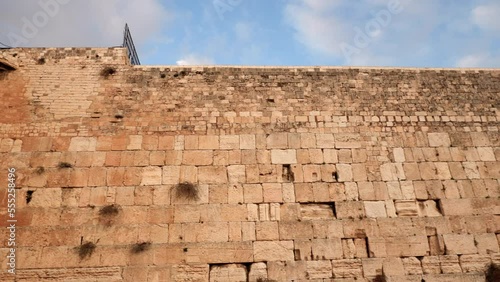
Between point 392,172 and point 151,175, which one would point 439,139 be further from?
point 151,175

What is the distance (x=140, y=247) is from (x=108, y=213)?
0.93m

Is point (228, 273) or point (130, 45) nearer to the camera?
point (228, 273)

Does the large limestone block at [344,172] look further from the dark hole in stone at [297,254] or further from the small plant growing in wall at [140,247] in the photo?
the small plant growing in wall at [140,247]

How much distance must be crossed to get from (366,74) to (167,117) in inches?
188

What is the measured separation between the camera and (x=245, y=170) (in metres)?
6.98

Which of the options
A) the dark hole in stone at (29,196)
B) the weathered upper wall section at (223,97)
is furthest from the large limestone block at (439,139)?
the dark hole in stone at (29,196)

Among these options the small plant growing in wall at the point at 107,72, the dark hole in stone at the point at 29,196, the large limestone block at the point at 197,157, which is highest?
the small plant growing in wall at the point at 107,72

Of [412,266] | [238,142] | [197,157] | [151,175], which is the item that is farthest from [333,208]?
[151,175]

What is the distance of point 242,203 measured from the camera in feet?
21.9

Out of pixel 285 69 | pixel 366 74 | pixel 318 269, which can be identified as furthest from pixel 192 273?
pixel 366 74

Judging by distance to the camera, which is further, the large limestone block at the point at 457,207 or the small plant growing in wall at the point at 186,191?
the large limestone block at the point at 457,207

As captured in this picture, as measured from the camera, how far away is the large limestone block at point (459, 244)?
6607 millimetres

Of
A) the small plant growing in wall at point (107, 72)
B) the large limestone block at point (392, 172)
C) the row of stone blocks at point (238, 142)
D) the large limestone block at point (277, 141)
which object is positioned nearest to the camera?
the row of stone blocks at point (238, 142)

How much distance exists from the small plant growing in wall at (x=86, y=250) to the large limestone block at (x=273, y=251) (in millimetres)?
3030
